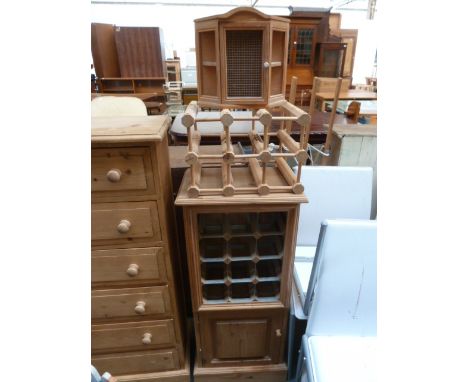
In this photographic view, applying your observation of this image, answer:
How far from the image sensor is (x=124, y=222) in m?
0.87

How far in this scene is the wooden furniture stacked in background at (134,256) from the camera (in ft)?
2.64

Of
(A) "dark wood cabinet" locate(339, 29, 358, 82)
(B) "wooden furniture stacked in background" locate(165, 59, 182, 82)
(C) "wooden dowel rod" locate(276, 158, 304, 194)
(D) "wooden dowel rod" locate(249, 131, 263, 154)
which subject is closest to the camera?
(C) "wooden dowel rod" locate(276, 158, 304, 194)

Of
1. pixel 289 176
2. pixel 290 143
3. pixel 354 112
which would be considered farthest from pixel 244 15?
pixel 354 112

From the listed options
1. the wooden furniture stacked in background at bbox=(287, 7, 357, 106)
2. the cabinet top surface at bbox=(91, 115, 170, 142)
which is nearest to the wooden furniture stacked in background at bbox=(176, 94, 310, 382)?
the cabinet top surface at bbox=(91, 115, 170, 142)

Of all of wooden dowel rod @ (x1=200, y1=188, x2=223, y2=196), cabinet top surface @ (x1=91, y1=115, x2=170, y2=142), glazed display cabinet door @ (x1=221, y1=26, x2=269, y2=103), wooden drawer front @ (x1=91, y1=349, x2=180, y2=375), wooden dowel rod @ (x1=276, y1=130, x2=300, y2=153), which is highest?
glazed display cabinet door @ (x1=221, y1=26, x2=269, y2=103)

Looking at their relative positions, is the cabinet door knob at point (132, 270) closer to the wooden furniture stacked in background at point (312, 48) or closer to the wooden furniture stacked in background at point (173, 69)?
the wooden furniture stacked in background at point (312, 48)

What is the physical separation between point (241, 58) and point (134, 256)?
0.73m

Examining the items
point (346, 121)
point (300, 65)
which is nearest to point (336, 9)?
point (300, 65)

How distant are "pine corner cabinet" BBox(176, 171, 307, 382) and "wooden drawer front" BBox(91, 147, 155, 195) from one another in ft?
0.43

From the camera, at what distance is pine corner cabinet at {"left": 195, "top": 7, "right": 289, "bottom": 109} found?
0.81 m

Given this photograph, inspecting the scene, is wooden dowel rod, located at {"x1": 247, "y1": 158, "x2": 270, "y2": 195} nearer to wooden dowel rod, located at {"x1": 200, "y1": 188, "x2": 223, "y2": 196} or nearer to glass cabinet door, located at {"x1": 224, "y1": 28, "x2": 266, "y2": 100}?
wooden dowel rod, located at {"x1": 200, "y1": 188, "x2": 223, "y2": 196}

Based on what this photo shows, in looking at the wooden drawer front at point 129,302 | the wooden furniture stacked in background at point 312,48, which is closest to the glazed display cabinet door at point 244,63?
the wooden drawer front at point 129,302

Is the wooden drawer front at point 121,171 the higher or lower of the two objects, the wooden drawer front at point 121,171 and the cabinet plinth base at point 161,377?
the higher

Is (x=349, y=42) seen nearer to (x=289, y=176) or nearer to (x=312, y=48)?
(x=312, y=48)
